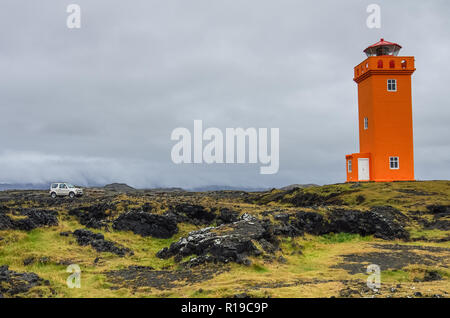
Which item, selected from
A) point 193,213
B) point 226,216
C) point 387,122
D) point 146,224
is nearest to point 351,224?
point 226,216

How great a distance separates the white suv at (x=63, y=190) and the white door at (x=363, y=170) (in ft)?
130

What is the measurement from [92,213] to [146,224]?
505 cm

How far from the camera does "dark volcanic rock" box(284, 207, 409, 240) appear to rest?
1099 inches

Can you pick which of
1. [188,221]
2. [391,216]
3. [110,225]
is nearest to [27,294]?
[110,225]

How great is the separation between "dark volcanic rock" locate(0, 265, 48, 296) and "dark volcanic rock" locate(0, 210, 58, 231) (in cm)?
920

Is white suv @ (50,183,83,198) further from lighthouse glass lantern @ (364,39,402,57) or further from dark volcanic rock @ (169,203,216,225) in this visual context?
lighthouse glass lantern @ (364,39,402,57)

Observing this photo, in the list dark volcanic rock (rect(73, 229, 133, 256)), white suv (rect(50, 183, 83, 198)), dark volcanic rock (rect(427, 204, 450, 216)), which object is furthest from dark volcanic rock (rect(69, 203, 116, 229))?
dark volcanic rock (rect(427, 204, 450, 216))

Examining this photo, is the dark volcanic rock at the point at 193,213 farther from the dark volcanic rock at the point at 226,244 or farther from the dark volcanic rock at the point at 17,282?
the dark volcanic rock at the point at 17,282

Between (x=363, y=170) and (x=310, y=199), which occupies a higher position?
(x=363, y=170)

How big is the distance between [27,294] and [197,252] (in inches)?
359

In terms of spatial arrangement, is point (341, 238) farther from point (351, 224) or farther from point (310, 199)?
point (310, 199)

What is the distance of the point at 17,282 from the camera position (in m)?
13.8

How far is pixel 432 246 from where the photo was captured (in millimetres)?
24672

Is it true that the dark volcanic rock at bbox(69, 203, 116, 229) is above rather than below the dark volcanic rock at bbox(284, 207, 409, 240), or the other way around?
above
